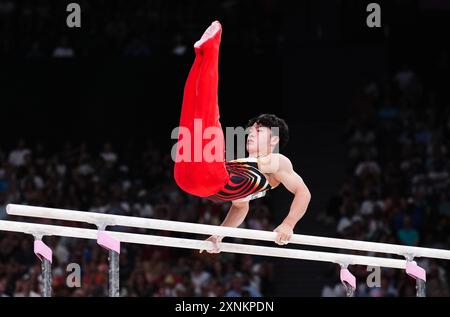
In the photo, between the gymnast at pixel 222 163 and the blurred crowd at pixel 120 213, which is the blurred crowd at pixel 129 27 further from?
the gymnast at pixel 222 163

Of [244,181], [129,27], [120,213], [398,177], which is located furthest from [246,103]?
[244,181]

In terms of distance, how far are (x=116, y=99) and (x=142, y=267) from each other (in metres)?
3.78

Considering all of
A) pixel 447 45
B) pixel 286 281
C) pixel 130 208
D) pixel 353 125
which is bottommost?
pixel 286 281

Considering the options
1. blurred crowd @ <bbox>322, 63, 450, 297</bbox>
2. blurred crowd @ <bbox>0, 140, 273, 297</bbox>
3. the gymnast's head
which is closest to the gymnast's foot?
the gymnast's head

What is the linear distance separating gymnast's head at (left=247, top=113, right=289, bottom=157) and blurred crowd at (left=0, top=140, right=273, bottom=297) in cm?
466

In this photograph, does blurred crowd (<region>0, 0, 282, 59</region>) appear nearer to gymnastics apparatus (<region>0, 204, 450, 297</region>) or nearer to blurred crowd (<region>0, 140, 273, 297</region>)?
blurred crowd (<region>0, 140, 273, 297</region>)

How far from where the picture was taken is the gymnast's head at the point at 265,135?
6.79 meters

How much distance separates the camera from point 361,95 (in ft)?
48.3

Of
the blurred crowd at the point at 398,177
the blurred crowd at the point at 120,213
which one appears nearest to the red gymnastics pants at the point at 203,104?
the blurred crowd at the point at 120,213

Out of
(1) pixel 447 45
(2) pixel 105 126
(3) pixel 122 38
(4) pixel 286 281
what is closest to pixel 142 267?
(4) pixel 286 281
